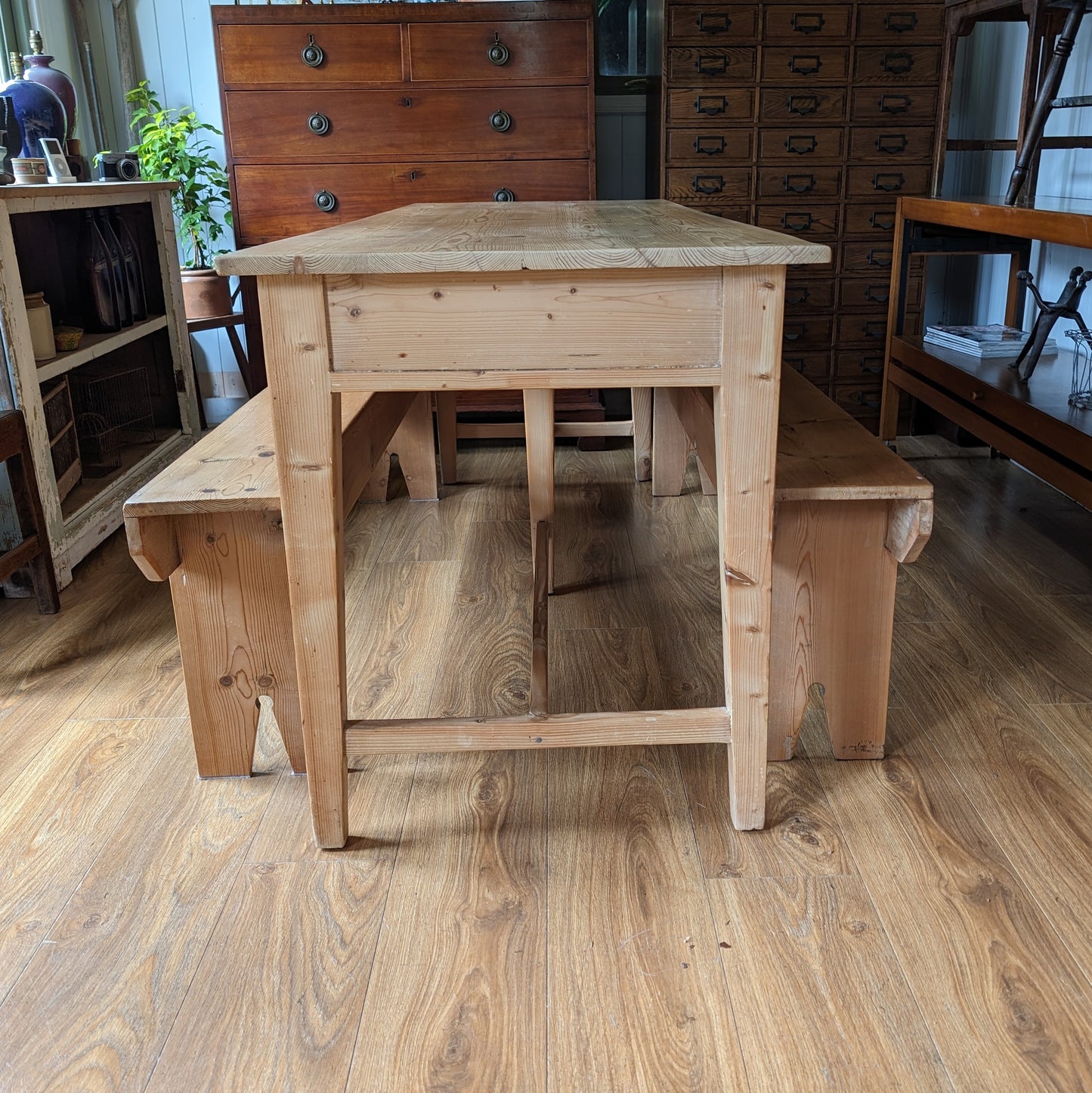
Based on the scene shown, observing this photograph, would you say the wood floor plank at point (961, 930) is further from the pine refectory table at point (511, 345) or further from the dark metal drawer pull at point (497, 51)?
the dark metal drawer pull at point (497, 51)

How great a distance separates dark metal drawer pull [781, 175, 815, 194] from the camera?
3.32 m

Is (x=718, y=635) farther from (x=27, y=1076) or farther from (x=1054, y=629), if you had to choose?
(x=27, y=1076)

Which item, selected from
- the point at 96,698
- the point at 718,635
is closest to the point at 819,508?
the point at 718,635

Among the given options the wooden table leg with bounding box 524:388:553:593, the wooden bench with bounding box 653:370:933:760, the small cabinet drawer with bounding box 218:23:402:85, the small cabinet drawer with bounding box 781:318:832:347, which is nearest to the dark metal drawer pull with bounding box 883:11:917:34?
the small cabinet drawer with bounding box 781:318:832:347

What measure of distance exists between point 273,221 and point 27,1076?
2774mm

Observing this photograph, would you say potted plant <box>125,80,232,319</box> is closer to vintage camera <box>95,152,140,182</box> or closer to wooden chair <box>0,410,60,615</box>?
vintage camera <box>95,152,140,182</box>

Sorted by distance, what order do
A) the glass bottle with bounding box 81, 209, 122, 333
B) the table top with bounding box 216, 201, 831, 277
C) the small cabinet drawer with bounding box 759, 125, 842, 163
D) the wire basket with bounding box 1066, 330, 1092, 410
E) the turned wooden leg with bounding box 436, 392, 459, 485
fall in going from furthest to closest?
the small cabinet drawer with bounding box 759, 125, 842, 163, the turned wooden leg with bounding box 436, 392, 459, 485, the glass bottle with bounding box 81, 209, 122, 333, the wire basket with bounding box 1066, 330, 1092, 410, the table top with bounding box 216, 201, 831, 277

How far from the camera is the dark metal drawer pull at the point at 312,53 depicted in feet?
10.4

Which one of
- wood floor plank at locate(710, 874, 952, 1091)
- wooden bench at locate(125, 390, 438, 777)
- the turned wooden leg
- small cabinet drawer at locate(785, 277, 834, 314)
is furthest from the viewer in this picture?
small cabinet drawer at locate(785, 277, 834, 314)

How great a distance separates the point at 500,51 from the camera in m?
3.17

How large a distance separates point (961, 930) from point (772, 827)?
0.94ft

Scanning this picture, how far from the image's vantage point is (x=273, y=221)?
3330 millimetres

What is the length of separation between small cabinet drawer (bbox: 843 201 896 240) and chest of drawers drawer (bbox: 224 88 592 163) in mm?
877

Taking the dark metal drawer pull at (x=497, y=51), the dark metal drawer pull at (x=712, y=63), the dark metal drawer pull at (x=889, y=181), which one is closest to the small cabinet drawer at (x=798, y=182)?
the dark metal drawer pull at (x=889, y=181)
